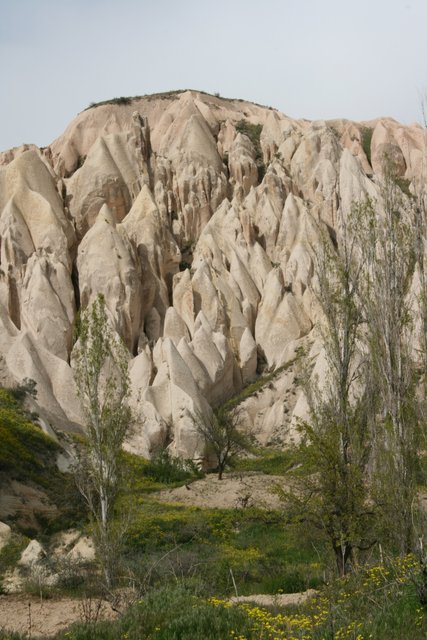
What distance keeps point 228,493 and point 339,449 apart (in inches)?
555

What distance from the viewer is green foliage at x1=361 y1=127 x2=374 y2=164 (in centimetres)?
6022

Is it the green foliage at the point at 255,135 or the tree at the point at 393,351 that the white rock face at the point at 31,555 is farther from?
the green foliage at the point at 255,135

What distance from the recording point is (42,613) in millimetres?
11602

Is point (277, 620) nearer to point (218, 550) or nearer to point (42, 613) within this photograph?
point (42, 613)

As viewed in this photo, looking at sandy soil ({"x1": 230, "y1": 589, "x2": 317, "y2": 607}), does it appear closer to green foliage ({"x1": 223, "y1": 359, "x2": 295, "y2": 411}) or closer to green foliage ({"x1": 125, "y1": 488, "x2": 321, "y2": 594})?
green foliage ({"x1": 125, "y1": 488, "x2": 321, "y2": 594})

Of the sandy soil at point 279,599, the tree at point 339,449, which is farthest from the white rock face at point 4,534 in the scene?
the tree at point 339,449

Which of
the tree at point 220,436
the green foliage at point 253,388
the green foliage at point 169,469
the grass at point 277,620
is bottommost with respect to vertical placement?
the grass at point 277,620

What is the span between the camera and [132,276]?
1679 inches


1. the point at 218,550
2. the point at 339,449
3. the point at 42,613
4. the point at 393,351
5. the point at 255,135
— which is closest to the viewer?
the point at 42,613

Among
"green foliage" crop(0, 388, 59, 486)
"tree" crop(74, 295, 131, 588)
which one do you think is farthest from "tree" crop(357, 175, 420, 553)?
"green foliage" crop(0, 388, 59, 486)

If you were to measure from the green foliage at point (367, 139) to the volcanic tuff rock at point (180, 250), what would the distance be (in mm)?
585

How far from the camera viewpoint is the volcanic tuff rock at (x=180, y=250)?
35938 millimetres

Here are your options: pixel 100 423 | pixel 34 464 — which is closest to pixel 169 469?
pixel 34 464

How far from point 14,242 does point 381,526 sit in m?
36.8
